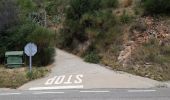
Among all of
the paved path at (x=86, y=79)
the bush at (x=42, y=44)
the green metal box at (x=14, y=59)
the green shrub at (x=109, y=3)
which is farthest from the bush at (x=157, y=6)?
the green metal box at (x=14, y=59)

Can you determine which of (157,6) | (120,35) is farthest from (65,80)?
(157,6)

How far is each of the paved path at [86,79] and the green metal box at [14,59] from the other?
221cm

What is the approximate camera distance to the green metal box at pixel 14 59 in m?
27.1

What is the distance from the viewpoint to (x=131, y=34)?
92.2 feet

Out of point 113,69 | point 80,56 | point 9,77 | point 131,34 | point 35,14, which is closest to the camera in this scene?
point 9,77

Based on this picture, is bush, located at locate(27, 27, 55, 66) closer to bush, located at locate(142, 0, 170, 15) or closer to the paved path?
the paved path

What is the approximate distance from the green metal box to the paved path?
2.21 m

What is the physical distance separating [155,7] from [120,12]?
2.95 m

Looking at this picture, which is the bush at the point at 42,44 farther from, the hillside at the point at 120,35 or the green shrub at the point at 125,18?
the green shrub at the point at 125,18

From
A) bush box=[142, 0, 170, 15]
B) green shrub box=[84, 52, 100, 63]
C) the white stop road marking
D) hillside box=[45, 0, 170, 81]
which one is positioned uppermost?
bush box=[142, 0, 170, 15]

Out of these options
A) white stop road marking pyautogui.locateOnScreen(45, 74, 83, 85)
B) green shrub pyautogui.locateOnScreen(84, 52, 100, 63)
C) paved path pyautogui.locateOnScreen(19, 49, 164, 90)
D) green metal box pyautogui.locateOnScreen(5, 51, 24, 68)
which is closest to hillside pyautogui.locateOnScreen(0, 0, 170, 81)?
green shrub pyautogui.locateOnScreen(84, 52, 100, 63)

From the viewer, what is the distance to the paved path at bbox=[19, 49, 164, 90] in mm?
19141

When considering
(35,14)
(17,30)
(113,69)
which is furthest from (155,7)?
(35,14)

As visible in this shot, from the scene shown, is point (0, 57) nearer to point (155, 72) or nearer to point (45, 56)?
point (45, 56)
